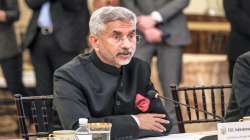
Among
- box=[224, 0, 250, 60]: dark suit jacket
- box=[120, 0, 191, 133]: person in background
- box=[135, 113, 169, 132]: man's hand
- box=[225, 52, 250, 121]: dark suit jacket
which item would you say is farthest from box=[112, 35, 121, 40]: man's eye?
box=[224, 0, 250, 60]: dark suit jacket

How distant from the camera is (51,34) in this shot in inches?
233

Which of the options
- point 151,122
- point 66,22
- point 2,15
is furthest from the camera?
point 2,15

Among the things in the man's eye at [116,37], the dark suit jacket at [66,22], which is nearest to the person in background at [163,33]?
the dark suit jacket at [66,22]

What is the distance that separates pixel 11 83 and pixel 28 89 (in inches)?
20.5

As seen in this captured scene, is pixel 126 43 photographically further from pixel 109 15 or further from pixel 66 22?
pixel 66 22

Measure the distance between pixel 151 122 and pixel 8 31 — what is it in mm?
2969

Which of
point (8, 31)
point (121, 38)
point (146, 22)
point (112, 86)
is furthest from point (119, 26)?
point (8, 31)

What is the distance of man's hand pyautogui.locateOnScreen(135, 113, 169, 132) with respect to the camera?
352 cm

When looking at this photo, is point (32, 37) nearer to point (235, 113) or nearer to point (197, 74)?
point (197, 74)

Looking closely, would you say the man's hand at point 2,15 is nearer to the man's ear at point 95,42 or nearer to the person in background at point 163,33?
the person in background at point 163,33

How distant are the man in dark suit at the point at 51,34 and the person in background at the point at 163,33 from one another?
0.42 m

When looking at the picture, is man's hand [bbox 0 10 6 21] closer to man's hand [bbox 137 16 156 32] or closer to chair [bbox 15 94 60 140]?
man's hand [bbox 137 16 156 32]

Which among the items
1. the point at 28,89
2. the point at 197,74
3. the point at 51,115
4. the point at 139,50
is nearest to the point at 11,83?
the point at 28,89

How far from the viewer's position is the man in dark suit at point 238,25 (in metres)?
5.79
